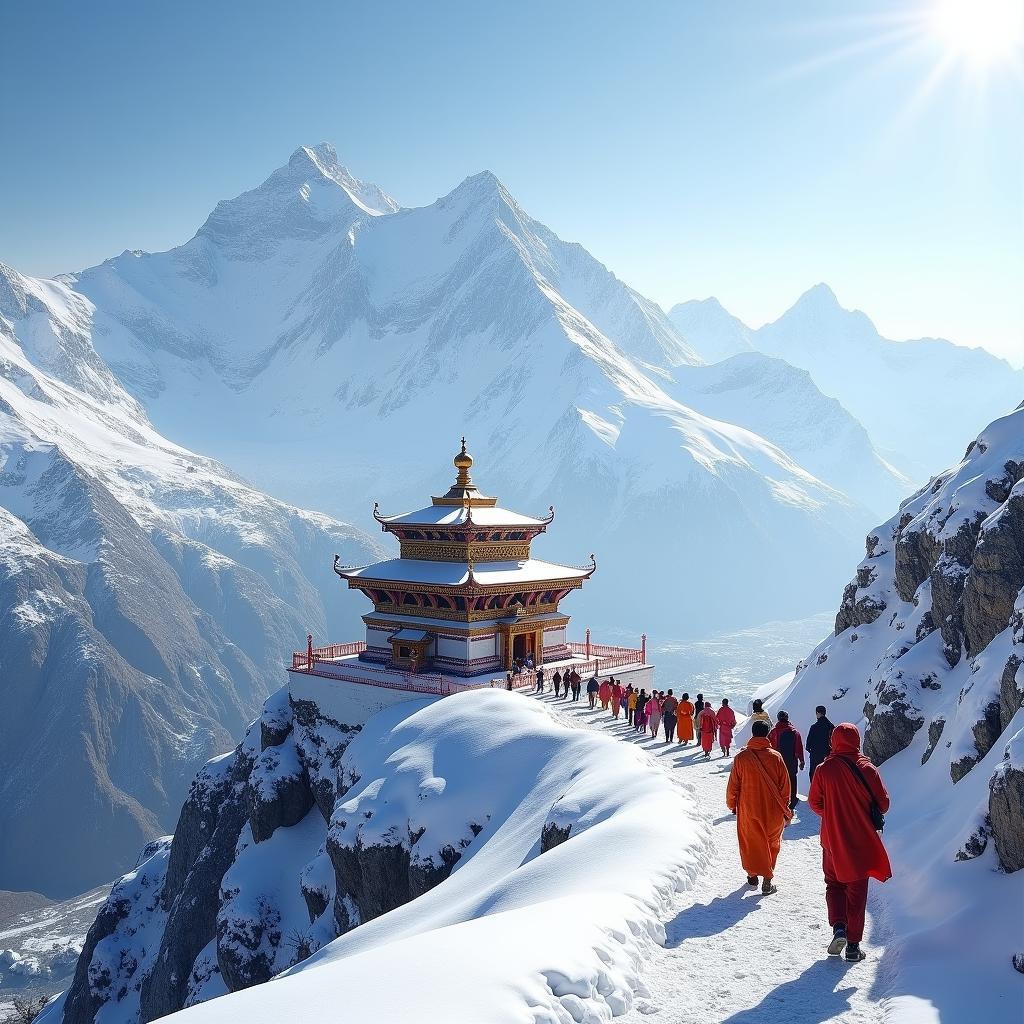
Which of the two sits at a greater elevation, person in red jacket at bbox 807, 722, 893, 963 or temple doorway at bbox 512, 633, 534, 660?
temple doorway at bbox 512, 633, 534, 660

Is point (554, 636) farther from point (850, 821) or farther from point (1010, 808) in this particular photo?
point (850, 821)

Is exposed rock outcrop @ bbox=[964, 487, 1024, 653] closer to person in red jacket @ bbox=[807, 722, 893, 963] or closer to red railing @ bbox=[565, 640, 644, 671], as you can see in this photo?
person in red jacket @ bbox=[807, 722, 893, 963]

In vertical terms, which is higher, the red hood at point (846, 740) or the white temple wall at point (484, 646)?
the white temple wall at point (484, 646)

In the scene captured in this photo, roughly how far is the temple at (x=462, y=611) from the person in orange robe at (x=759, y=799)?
1015 inches

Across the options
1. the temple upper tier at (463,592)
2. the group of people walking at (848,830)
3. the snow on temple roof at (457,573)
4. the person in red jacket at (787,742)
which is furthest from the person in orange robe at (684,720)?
the group of people walking at (848,830)

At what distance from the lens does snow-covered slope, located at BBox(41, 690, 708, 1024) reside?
36.1 feet

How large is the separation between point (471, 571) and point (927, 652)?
2226 centimetres

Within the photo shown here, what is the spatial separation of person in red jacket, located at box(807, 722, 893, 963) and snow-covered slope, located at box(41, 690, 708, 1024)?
2577 millimetres

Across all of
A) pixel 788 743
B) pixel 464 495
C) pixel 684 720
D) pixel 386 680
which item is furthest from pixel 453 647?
pixel 788 743

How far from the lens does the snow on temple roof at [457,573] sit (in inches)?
1704

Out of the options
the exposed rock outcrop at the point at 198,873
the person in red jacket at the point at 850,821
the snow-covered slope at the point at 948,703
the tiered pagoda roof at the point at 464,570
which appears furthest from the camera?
the tiered pagoda roof at the point at 464,570

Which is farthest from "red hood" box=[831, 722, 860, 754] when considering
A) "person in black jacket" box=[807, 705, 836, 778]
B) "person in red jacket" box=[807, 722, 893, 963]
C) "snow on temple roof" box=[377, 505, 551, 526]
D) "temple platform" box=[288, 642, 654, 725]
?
"snow on temple roof" box=[377, 505, 551, 526]

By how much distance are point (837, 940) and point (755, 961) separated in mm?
1048

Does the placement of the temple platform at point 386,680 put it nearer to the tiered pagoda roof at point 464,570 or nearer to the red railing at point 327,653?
the red railing at point 327,653
